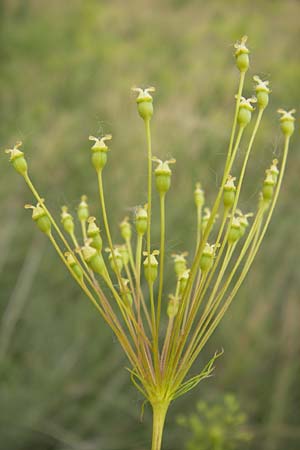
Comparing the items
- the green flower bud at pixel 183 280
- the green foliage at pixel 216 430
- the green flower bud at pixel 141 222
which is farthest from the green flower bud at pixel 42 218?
the green foliage at pixel 216 430

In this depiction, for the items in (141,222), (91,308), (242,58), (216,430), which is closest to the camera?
(242,58)

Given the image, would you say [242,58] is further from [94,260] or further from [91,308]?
[91,308]

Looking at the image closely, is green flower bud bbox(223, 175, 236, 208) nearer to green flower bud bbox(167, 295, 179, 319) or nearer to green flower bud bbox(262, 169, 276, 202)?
green flower bud bbox(262, 169, 276, 202)

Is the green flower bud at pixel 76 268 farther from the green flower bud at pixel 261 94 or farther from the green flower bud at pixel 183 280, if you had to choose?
the green flower bud at pixel 261 94

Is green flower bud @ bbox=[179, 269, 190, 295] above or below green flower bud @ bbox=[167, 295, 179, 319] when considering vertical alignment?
above

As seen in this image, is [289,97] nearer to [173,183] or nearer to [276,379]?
[173,183]

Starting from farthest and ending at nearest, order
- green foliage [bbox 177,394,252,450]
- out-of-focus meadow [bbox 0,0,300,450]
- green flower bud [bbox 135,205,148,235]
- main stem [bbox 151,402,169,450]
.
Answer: out-of-focus meadow [bbox 0,0,300,450] < green foliage [bbox 177,394,252,450] < green flower bud [bbox 135,205,148,235] < main stem [bbox 151,402,169,450]

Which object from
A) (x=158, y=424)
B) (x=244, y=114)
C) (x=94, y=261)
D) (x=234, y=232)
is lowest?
(x=158, y=424)

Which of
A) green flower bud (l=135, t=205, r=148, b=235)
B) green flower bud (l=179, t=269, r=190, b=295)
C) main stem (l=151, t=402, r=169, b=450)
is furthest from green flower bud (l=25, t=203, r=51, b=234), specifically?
main stem (l=151, t=402, r=169, b=450)

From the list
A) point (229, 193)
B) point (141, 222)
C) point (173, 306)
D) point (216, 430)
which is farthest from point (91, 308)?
point (229, 193)
